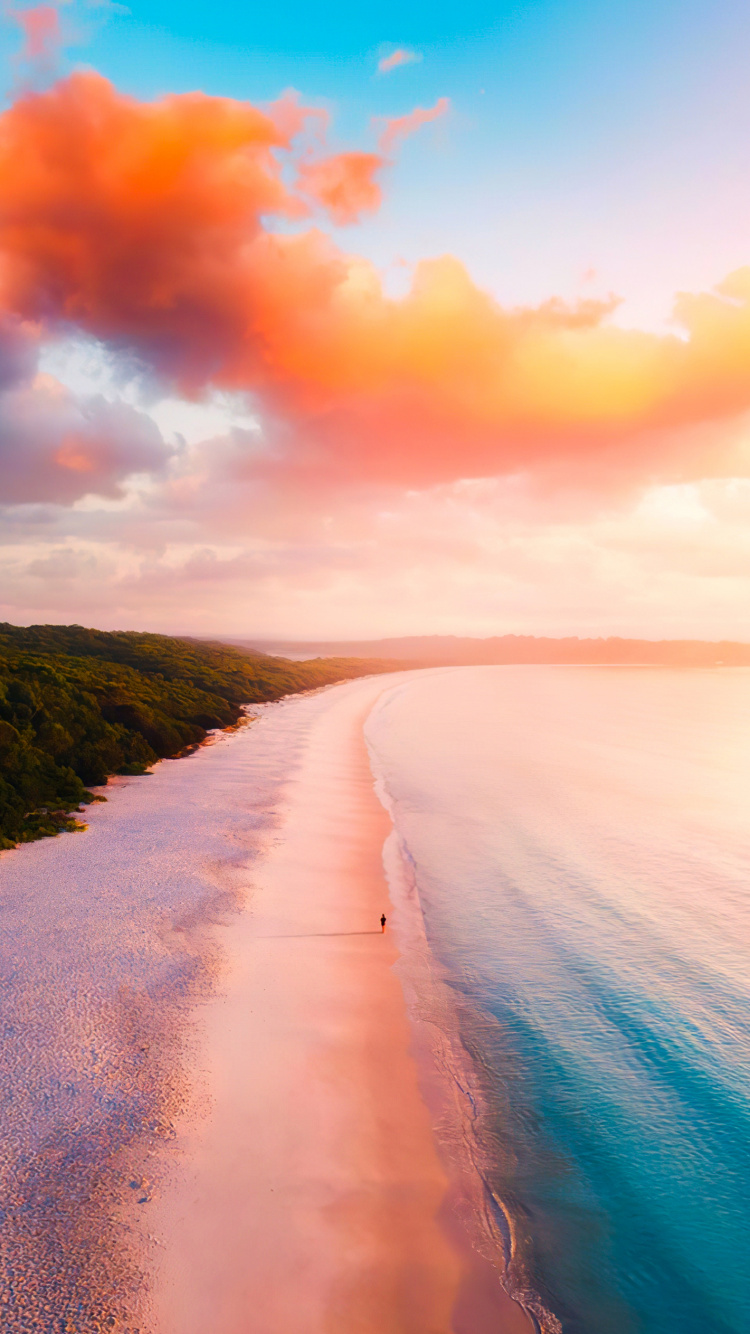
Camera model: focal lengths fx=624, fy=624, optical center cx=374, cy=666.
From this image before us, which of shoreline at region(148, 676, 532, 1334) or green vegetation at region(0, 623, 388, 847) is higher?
green vegetation at region(0, 623, 388, 847)

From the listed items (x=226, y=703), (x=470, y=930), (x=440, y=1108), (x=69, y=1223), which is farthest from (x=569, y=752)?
(x=69, y=1223)

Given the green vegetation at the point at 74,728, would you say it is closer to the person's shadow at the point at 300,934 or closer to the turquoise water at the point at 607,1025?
the person's shadow at the point at 300,934

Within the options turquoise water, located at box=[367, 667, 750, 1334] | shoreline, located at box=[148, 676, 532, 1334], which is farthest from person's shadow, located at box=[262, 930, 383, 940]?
turquoise water, located at box=[367, 667, 750, 1334]

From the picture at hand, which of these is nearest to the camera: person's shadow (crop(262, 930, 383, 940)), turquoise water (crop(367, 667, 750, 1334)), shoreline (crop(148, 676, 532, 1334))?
shoreline (crop(148, 676, 532, 1334))

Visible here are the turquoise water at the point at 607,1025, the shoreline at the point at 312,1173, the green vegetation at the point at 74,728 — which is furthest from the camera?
the green vegetation at the point at 74,728

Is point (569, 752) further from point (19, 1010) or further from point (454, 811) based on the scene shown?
point (19, 1010)

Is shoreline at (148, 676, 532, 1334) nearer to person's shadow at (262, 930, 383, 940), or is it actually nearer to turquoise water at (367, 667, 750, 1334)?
person's shadow at (262, 930, 383, 940)

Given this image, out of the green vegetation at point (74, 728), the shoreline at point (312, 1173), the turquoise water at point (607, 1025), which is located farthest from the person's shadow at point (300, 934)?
the green vegetation at point (74, 728)
